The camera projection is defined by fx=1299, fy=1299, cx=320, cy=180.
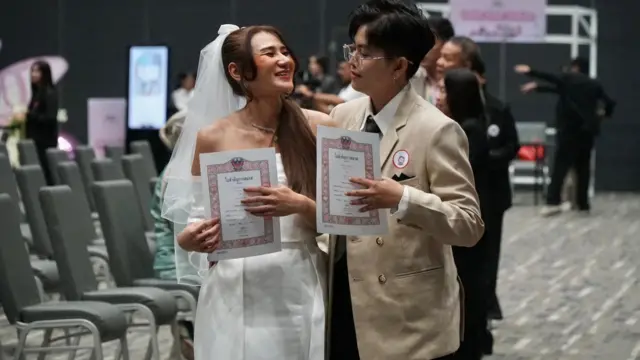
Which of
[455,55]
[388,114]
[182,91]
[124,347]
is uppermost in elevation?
[388,114]

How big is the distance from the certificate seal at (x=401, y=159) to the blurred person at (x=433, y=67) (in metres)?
2.54

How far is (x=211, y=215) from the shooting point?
10.0ft

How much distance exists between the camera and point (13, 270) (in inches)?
201

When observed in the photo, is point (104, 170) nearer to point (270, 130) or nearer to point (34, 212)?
point (34, 212)

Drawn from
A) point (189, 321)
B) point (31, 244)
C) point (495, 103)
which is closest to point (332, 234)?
point (189, 321)

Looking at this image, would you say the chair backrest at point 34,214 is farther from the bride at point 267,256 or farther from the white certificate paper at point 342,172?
the white certificate paper at point 342,172

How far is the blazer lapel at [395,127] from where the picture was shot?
3.08m

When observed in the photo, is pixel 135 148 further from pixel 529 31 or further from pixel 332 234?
pixel 332 234

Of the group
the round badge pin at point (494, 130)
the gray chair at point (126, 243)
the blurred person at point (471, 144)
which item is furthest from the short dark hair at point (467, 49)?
the gray chair at point (126, 243)

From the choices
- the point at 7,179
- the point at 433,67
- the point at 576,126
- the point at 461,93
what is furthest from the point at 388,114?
the point at 576,126

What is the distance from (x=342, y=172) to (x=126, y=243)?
3237mm

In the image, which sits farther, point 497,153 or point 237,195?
point 497,153

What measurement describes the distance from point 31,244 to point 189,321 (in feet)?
5.10

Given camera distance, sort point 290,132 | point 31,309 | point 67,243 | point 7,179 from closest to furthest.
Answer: point 290,132
point 31,309
point 67,243
point 7,179
